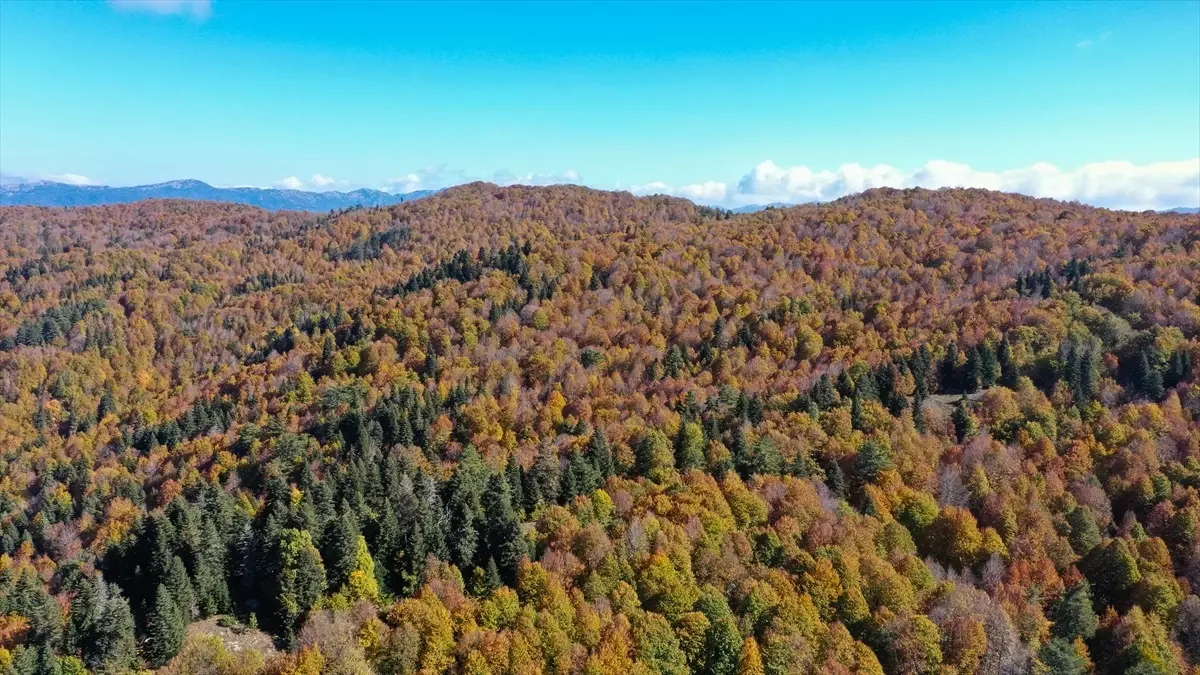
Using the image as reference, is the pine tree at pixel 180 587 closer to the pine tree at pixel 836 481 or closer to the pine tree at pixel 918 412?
the pine tree at pixel 836 481

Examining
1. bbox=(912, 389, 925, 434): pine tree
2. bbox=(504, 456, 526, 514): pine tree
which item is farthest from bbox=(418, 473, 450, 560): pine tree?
bbox=(912, 389, 925, 434): pine tree

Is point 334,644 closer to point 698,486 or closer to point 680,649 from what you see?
point 680,649

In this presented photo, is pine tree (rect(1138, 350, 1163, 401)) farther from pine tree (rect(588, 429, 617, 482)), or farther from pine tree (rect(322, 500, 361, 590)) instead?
pine tree (rect(322, 500, 361, 590))

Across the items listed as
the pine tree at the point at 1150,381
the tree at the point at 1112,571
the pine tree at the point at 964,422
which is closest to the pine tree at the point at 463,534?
the tree at the point at 1112,571

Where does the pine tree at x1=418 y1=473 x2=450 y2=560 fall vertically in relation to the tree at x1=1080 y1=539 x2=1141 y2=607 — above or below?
above

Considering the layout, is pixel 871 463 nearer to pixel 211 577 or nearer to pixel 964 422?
pixel 964 422

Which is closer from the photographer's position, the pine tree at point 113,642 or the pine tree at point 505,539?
the pine tree at point 113,642

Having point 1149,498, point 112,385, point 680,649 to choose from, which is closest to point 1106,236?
point 1149,498
